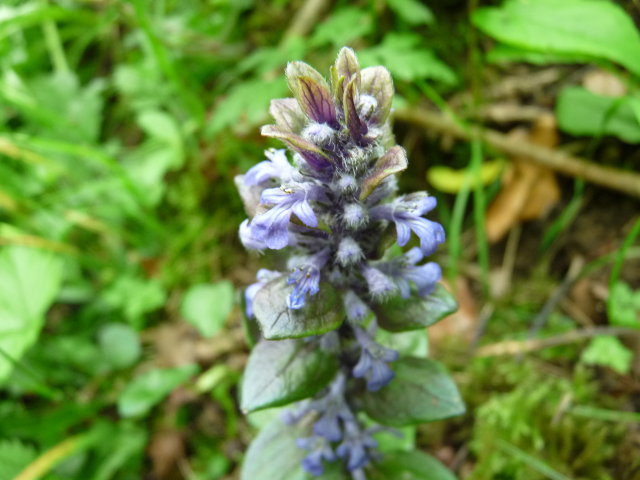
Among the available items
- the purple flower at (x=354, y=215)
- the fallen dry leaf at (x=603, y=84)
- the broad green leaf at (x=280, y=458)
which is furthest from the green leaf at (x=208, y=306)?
the fallen dry leaf at (x=603, y=84)

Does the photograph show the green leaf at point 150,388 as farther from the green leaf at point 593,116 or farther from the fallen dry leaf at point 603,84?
the fallen dry leaf at point 603,84

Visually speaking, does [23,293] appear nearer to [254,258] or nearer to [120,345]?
[120,345]

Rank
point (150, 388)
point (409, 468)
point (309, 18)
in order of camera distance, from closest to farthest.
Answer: point (409, 468) < point (150, 388) < point (309, 18)

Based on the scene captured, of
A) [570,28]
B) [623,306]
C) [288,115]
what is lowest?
[623,306]

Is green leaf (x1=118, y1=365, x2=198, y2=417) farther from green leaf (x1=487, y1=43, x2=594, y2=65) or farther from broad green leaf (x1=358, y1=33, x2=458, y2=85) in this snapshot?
green leaf (x1=487, y1=43, x2=594, y2=65)

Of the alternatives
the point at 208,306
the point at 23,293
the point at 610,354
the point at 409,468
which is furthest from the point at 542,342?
the point at 23,293

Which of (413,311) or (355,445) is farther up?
(413,311)

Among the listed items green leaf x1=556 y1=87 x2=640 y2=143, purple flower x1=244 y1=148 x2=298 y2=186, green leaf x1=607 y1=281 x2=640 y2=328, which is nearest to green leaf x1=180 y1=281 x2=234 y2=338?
purple flower x1=244 y1=148 x2=298 y2=186
